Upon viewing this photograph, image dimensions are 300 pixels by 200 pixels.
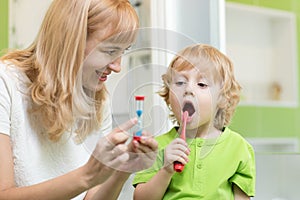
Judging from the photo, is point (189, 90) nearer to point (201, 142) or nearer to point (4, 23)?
point (201, 142)

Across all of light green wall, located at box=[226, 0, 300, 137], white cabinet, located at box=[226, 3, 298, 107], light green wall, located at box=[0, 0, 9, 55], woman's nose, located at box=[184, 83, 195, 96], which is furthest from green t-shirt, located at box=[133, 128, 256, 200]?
light green wall, located at box=[0, 0, 9, 55]

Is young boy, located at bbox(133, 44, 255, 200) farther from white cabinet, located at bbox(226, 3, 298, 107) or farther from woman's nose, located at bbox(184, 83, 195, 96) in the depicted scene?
white cabinet, located at bbox(226, 3, 298, 107)

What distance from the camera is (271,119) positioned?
1559mm

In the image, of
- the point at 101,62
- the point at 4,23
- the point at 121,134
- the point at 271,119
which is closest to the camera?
the point at 121,134

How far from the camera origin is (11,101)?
37.9 inches

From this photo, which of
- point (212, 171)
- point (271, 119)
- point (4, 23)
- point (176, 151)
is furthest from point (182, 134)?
point (4, 23)

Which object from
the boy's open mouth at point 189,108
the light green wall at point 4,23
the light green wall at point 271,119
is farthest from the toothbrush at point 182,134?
the light green wall at point 4,23

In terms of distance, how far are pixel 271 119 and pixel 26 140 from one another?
869 mm

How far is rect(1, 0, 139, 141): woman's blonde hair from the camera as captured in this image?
881mm

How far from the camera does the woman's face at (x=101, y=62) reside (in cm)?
82

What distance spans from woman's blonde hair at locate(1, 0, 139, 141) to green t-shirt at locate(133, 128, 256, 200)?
171 millimetres

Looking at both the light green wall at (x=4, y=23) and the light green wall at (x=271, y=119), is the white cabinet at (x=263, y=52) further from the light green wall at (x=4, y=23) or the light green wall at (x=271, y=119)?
the light green wall at (x=4, y=23)

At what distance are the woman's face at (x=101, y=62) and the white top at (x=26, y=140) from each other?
4.2 inches

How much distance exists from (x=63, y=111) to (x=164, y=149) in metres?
0.24
